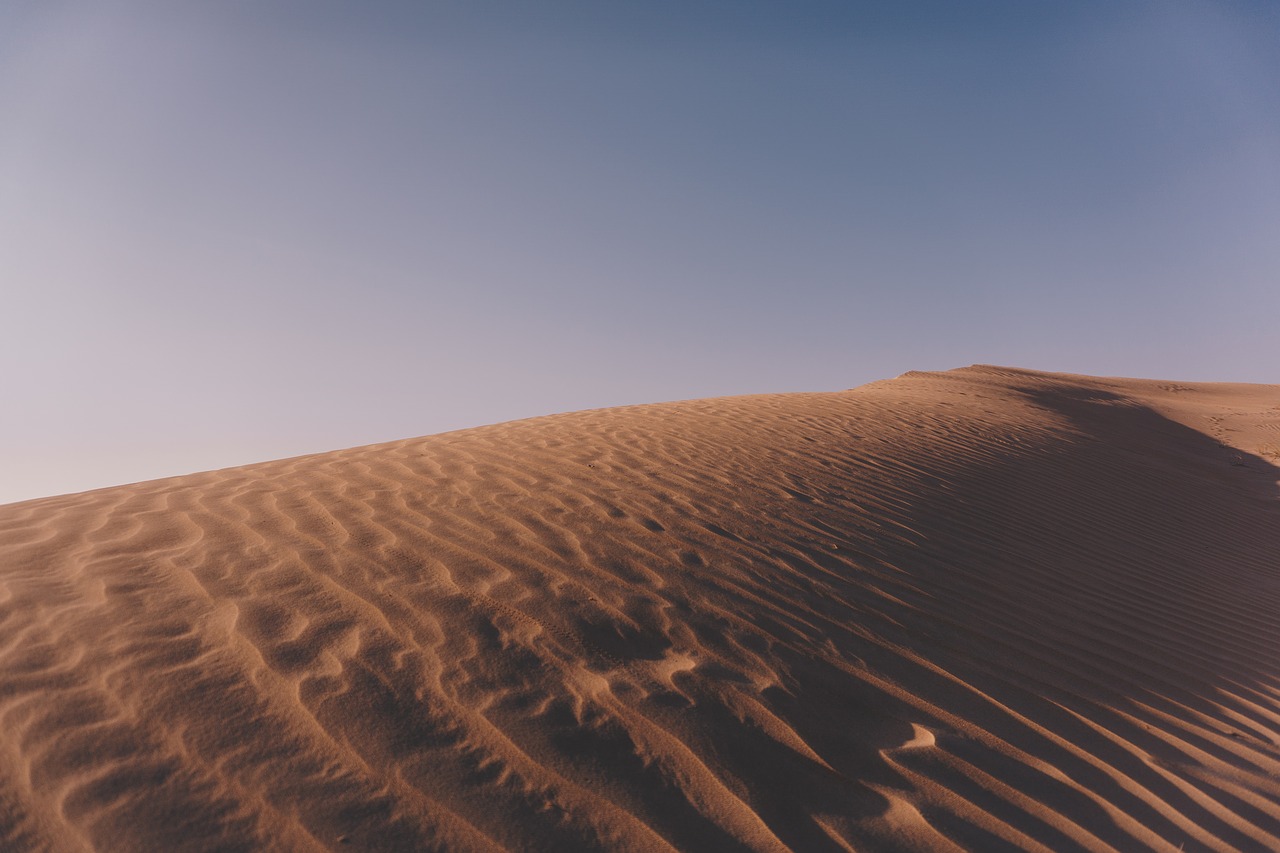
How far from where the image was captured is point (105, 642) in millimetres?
2701

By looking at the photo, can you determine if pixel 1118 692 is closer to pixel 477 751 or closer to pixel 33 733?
pixel 477 751

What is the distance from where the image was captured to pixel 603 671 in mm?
2879

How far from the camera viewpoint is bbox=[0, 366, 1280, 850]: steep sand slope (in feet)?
7.04

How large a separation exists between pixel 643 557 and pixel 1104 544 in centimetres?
458

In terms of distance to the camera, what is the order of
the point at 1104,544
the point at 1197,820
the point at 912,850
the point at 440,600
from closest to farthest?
1. the point at 912,850
2. the point at 1197,820
3. the point at 440,600
4. the point at 1104,544

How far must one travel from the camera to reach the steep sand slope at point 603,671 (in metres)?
2.14

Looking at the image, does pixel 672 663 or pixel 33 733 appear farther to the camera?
pixel 672 663

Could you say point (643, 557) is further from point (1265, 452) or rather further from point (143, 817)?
point (1265, 452)

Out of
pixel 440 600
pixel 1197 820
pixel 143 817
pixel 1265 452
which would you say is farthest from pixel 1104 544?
pixel 1265 452

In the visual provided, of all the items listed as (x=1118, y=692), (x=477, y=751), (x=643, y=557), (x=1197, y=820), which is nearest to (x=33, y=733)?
(x=477, y=751)

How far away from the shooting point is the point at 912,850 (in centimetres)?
218

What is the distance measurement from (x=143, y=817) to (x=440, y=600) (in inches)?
56.2

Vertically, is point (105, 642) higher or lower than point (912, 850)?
higher

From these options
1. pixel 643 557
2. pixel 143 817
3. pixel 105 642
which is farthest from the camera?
pixel 643 557
